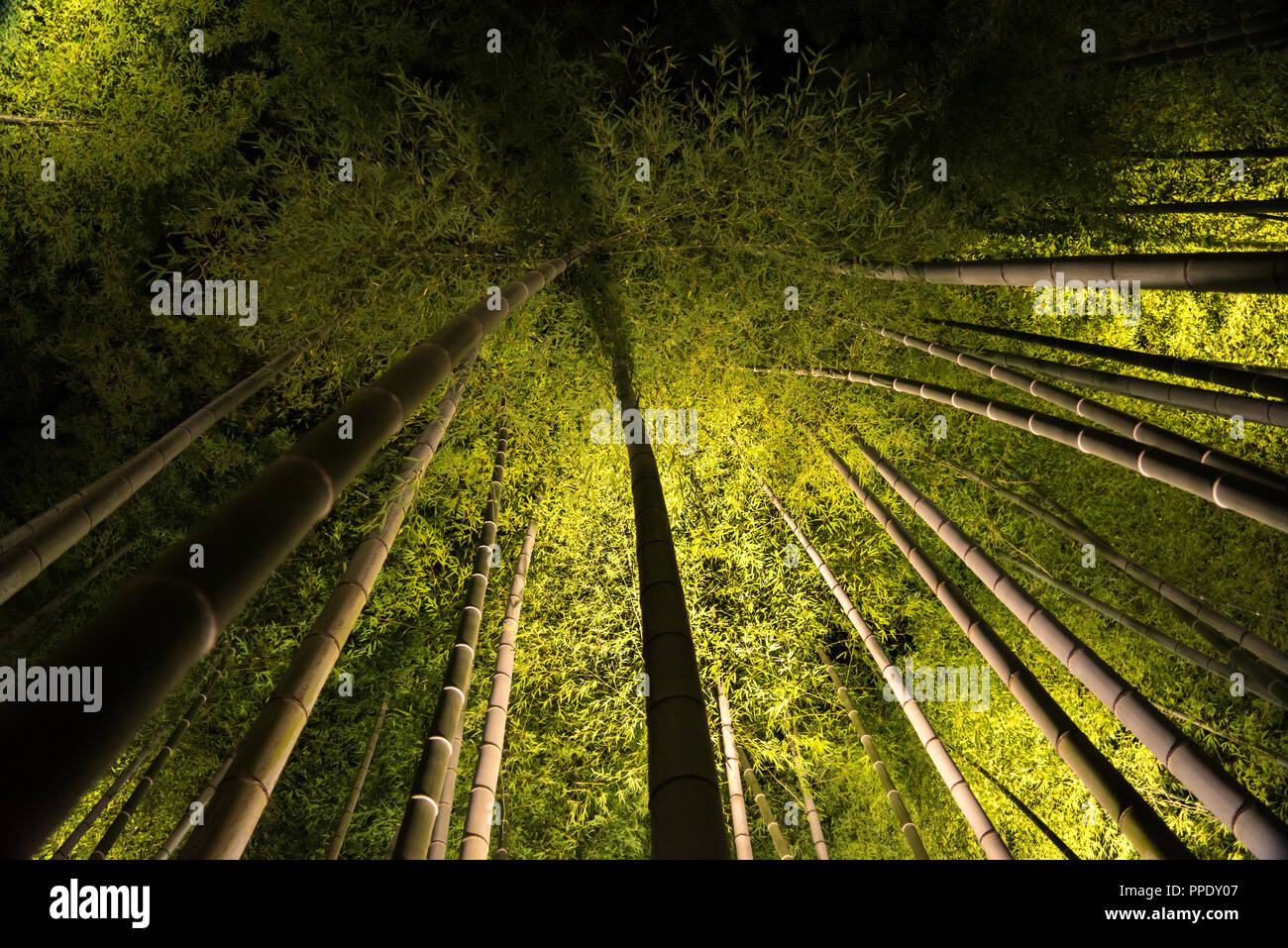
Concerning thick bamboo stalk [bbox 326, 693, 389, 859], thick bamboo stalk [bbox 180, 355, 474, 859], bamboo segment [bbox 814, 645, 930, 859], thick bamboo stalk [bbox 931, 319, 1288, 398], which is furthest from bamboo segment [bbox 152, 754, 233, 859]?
thick bamboo stalk [bbox 931, 319, 1288, 398]

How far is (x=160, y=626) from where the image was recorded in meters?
0.89

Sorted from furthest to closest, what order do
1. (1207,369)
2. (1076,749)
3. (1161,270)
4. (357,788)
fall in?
(357,788) → (1207,369) → (1161,270) → (1076,749)

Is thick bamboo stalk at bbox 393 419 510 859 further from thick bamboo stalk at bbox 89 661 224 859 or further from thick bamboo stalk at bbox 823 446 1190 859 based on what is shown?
thick bamboo stalk at bbox 89 661 224 859

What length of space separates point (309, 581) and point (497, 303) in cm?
312

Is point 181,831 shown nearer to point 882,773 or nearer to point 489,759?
point 489,759

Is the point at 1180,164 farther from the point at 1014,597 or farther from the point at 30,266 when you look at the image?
the point at 30,266

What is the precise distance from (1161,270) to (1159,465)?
2.03ft

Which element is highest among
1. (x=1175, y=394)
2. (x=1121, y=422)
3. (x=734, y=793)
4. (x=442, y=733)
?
(x=1175, y=394)

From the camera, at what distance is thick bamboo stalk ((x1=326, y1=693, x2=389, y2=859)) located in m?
4.05

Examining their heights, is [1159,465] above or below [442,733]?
above

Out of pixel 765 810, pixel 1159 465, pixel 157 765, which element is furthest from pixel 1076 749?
pixel 157 765

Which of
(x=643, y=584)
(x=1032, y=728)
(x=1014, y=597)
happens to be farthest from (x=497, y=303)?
(x=1032, y=728)

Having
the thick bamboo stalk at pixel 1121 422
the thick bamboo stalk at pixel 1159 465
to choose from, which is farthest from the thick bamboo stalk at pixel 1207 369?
the thick bamboo stalk at pixel 1159 465
